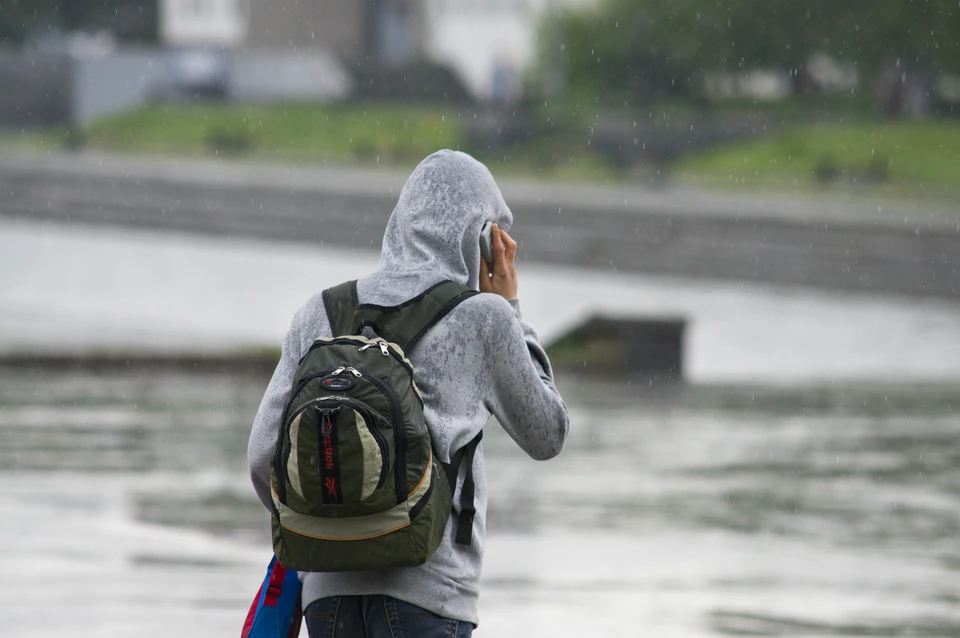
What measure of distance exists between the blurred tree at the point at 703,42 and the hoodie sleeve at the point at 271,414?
5253 centimetres

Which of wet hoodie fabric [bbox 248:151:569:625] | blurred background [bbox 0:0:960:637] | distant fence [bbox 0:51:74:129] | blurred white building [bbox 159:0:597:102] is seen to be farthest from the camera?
blurred white building [bbox 159:0:597:102]

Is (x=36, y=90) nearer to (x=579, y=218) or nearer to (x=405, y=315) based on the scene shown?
(x=579, y=218)

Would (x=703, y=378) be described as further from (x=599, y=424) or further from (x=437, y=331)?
(x=437, y=331)

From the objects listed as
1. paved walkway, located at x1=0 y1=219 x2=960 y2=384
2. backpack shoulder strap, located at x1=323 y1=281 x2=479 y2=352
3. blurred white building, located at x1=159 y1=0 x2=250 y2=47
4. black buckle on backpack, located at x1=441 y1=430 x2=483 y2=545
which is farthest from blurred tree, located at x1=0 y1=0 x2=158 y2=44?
black buckle on backpack, located at x1=441 y1=430 x2=483 y2=545

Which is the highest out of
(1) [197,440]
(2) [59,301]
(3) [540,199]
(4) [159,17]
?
(4) [159,17]

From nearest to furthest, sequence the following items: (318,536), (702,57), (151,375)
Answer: (318,536), (151,375), (702,57)

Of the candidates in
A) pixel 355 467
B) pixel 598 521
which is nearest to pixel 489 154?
pixel 598 521

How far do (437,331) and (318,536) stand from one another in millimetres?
459

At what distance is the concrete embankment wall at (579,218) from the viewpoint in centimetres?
2770

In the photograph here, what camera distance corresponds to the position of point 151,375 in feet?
50.4

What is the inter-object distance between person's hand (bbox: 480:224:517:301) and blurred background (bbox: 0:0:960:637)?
10.5ft

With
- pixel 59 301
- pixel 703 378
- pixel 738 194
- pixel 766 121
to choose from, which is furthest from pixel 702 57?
pixel 703 378

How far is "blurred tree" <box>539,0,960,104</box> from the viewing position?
54.6 m

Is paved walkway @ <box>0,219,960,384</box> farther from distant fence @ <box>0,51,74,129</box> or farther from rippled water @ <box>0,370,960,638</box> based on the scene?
distant fence @ <box>0,51,74,129</box>
